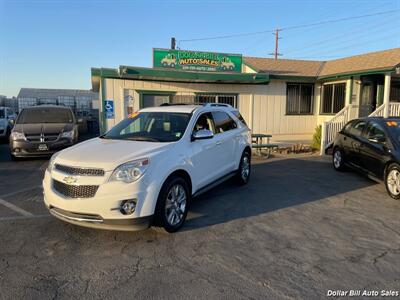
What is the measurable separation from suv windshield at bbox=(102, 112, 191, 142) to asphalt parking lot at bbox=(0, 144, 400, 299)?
141 cm

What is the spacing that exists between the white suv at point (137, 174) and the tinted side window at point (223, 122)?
452 mm

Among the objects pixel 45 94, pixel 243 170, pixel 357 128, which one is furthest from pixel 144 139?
pixel 45 94

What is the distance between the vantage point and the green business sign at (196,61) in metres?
12.7

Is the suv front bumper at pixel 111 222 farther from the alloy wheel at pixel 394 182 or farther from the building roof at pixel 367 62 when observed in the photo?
the building roof at pixel 367 62

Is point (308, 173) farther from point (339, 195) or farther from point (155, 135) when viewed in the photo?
point (155, 135)

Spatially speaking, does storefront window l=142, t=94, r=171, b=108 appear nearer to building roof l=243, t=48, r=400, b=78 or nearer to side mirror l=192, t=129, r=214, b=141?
building roof l=243, t=48, r=400, b=78

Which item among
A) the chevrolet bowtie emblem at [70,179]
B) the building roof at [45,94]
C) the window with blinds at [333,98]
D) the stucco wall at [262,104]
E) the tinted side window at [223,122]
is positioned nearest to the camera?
the chevrolet bowtie emblem at [70,179]

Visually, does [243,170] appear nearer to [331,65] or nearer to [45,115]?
[45,115]

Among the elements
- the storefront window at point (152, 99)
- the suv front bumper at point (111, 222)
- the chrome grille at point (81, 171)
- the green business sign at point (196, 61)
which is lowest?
the suv front bumper at point (111, 222)

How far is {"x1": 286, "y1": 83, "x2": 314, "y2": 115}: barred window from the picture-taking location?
49.1 feet

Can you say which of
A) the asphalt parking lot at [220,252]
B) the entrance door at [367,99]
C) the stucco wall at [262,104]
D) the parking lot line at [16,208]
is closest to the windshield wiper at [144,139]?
the asphalt parking lot at [220,252]

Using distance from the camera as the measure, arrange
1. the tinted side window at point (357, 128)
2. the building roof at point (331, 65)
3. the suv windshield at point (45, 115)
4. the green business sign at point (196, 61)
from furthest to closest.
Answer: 1. the green business sign at point (196, 61)
2. the building roof at point (331, 65)
3. the suv windshield at point (45, 115)
4. the tinted side window at point (357, 128)

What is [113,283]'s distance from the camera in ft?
10.5

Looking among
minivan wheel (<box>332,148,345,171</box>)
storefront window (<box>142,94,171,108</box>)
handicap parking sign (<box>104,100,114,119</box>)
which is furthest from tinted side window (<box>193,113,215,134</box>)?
storefront window (<box>142,94,171,108</box>)
